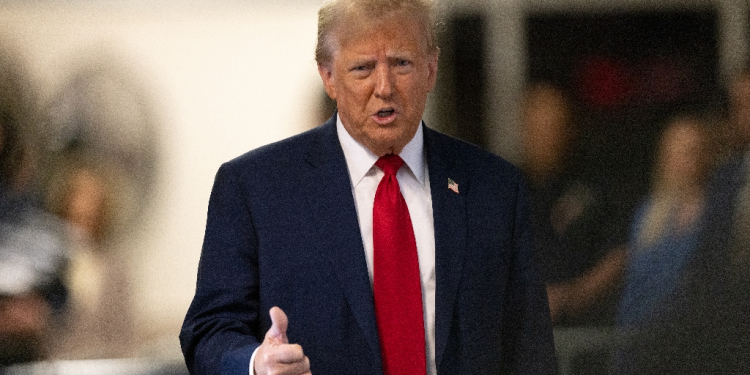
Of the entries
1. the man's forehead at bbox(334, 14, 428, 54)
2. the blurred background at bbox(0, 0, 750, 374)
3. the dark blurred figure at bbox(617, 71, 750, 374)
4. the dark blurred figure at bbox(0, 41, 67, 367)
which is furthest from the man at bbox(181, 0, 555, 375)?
the dark blurred figure at bbox(617, 71, 750, 374)

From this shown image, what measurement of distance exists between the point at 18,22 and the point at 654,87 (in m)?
1.73

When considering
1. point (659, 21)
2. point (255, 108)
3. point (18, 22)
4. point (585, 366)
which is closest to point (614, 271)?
point (585, 366)

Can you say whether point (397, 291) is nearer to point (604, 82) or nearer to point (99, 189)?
point (99, 189)

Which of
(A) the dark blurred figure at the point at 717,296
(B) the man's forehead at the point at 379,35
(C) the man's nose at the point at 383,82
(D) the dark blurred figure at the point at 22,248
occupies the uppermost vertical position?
(B) the man's forehead at the point at 379,35

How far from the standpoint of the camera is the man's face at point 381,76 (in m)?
1.42

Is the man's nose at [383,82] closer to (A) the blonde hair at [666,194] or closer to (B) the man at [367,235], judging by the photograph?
(B) the man at [367,235]

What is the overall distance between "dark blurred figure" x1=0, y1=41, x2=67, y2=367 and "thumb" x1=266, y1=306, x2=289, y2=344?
1128 millimetres

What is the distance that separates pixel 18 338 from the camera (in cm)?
208

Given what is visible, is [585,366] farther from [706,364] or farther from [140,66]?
[140,66]

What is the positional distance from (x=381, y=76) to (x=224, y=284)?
439 mm

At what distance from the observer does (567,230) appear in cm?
229

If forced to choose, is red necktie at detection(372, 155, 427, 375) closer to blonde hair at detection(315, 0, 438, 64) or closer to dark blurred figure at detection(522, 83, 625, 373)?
blonde hair at detection(315, 0, 438, 64)

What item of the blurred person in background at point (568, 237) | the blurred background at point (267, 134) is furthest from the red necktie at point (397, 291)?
the blurred person in background at point (568, 237)

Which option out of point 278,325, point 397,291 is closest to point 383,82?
point 397,291
